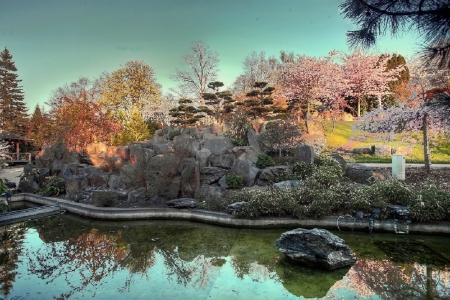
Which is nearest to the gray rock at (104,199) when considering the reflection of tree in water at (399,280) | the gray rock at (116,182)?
the gray rock at (116,182)

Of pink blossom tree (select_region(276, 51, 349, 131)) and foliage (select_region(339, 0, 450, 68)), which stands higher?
pink blossom tree (select_region(276, 51, 349, 131))

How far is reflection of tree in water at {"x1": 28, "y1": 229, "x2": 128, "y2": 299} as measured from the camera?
436 cm

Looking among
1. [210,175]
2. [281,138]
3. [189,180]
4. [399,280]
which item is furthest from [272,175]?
[399,280]

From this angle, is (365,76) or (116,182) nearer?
(116,182)

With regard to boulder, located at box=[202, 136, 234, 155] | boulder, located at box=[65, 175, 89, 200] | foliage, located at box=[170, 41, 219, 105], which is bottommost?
boulder, located at box=[65, 175, 89, 200]

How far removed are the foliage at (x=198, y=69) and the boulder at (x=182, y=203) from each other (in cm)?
2035

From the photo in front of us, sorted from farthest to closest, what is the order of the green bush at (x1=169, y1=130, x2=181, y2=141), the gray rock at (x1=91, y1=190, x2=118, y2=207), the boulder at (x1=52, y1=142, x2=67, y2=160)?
1. the green bush at (x1=169, y1=130, x2=181, y2=141)
2. the boulder at (x1=52, y1=142, x2=67, y2=160)
3. the gray rock at (x1=91, y1=190, x2=118, y2=207)

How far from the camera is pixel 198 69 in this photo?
28.1 meters

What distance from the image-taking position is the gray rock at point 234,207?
6977 mm

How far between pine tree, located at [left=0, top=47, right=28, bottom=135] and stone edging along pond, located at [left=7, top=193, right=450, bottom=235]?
27.6m

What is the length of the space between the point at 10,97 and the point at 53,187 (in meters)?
28.2

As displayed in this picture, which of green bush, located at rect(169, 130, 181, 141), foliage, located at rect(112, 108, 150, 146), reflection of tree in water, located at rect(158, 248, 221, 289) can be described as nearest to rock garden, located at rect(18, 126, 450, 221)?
reflection of tree in water, located at rect(158, 248, 221, 289)

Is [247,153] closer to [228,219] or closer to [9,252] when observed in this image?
[228,219]

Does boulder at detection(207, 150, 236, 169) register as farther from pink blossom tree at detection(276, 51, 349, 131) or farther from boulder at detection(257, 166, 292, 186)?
pink blossom tree at detection(276, 51, 349, 131)
